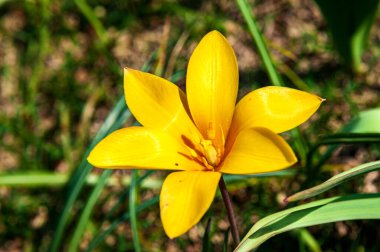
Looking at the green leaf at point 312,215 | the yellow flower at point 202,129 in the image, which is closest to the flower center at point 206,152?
the yellow flower at point 202,129

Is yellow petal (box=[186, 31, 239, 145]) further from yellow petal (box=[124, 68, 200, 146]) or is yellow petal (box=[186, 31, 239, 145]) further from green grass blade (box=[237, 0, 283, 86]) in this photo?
green grass blade (box=[237, 0, 283, 86])

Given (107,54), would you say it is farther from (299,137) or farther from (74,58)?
(299,137)

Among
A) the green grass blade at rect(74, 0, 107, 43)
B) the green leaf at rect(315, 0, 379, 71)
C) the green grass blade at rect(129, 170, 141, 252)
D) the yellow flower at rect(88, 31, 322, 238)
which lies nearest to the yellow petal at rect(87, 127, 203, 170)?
the yellow flower at rect(88, 31, 322, 238)

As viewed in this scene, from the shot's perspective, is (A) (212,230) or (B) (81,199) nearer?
(A) (212,230)

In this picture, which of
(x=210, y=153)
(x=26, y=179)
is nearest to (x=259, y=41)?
(x=210, y=153)

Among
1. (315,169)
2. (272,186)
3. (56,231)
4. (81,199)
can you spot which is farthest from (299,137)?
(81,199)
